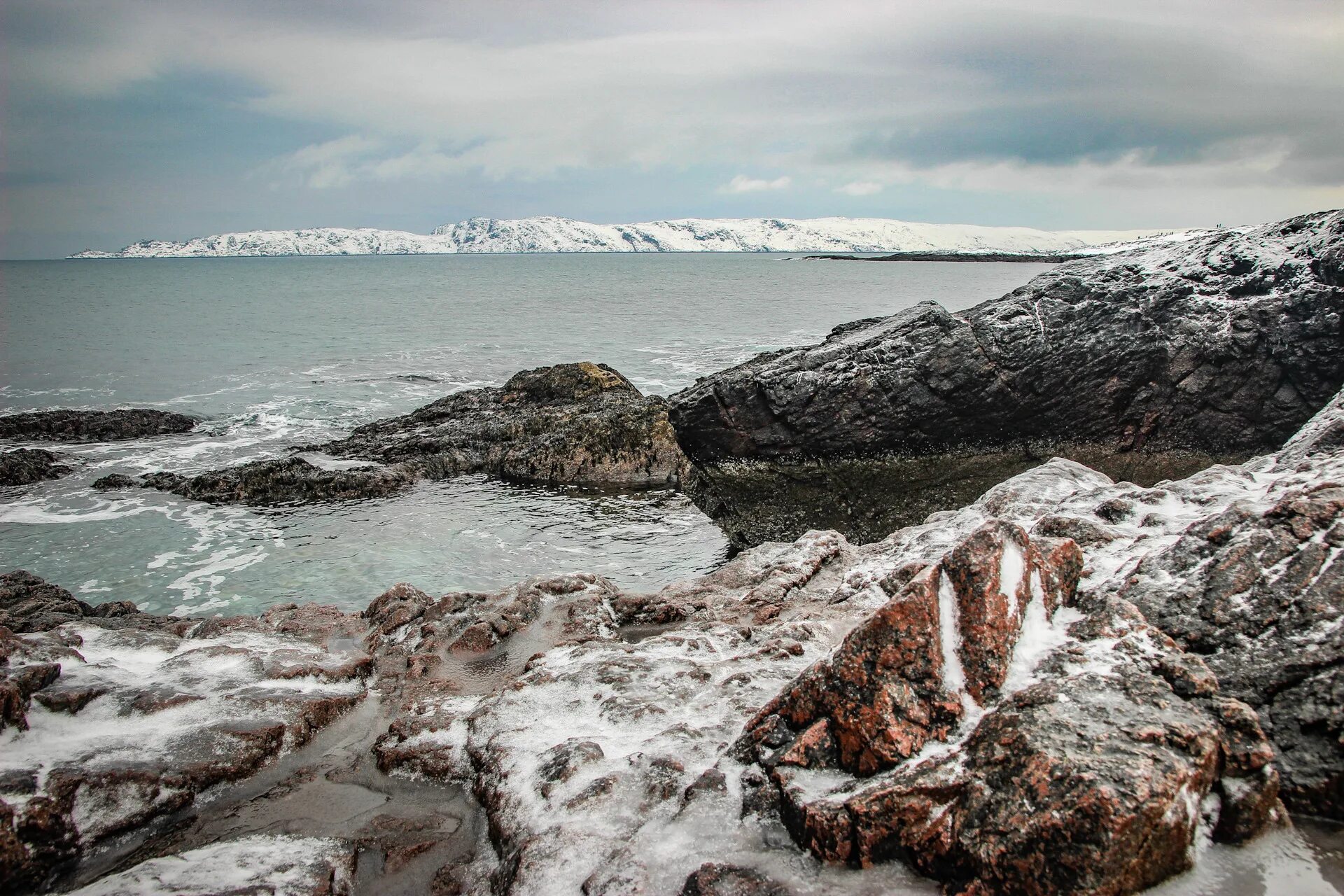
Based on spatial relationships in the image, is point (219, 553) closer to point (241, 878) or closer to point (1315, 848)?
point (241, 878)

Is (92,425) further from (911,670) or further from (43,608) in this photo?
(911,670)

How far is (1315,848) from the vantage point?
515 cm

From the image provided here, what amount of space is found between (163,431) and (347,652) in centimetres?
2477

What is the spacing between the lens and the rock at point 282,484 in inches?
850

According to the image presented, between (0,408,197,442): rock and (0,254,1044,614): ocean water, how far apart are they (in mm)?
1304

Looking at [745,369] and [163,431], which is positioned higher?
[745,369]

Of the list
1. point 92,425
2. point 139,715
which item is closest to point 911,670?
point 139,715

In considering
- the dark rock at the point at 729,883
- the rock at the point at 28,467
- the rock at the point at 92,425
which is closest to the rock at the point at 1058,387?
the dark rock at the point at 729,883

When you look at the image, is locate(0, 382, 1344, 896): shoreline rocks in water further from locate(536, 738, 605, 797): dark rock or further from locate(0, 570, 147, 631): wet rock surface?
locate(0, 570, 147, 631): wet rock surface

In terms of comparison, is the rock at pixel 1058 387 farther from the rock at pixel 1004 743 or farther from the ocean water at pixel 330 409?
the rock at pixel 1004 743

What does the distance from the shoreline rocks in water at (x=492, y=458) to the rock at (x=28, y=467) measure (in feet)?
11.6

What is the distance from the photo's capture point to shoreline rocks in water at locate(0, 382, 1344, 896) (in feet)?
16.8

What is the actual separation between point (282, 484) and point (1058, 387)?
21187 millimetres

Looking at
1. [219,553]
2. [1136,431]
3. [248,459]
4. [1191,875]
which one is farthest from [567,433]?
[1191,875]
